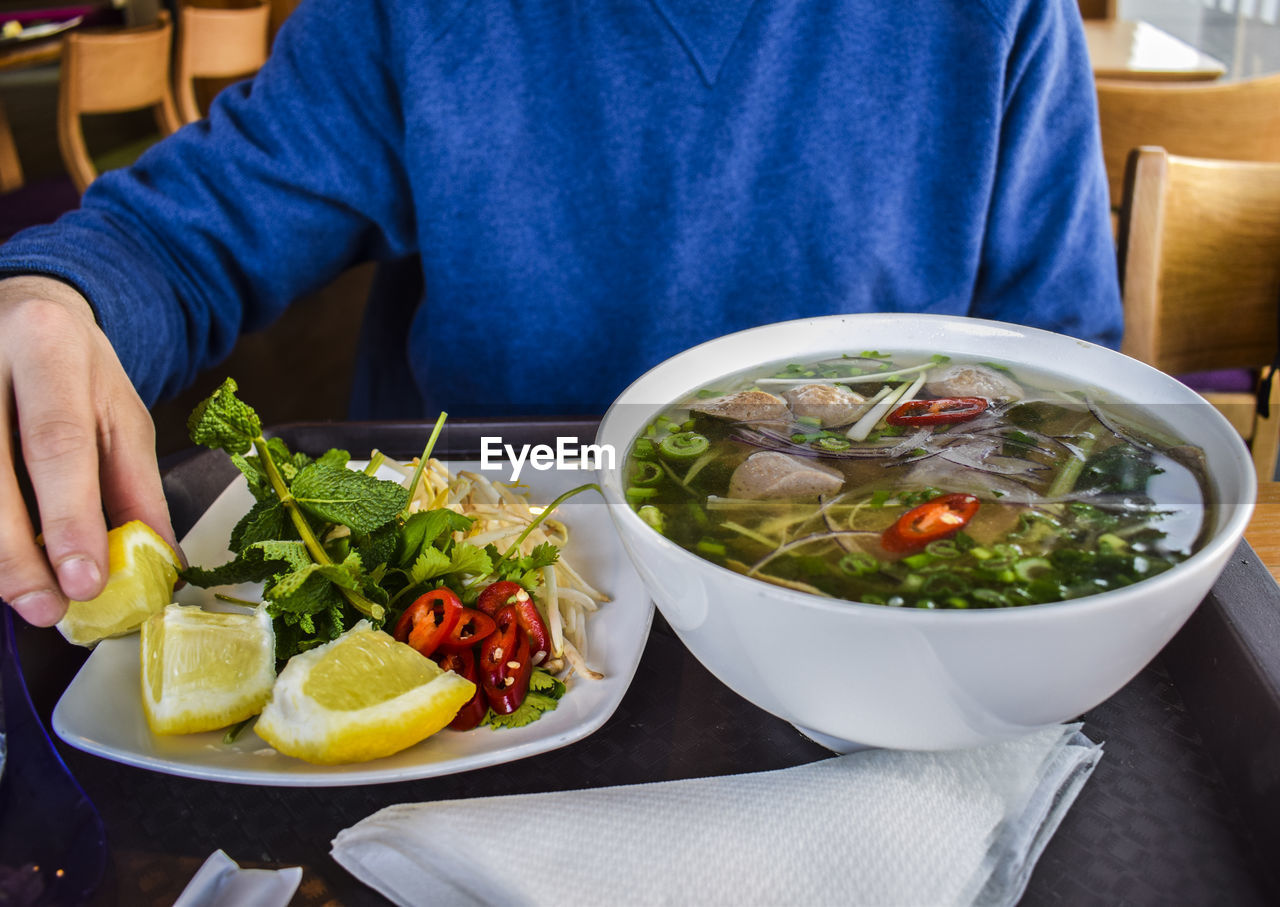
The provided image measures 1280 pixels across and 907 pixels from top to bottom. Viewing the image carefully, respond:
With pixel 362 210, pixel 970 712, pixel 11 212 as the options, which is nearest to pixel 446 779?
pixel 970 712

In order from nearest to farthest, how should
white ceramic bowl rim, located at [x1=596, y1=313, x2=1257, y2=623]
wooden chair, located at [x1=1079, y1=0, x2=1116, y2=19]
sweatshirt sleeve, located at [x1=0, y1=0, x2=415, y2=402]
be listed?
white ceramic bowl rim, located at [x1=596, y1=313, x2=1257, y2=623] < sweatshirt sleeve, located at [x1=0, y1=0, x2=415, y2=402] < wooden chair, located at [x1=1079, y1=0, x2=1116, y2=19]

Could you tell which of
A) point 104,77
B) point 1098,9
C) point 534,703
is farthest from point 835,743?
point 1098,9

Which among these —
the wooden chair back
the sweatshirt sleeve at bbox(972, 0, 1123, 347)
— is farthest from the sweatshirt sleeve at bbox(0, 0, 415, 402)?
the wooden chair back

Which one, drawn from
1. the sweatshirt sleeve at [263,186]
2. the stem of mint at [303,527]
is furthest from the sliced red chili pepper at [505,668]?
the sweatshirt sleeve at [263,186]

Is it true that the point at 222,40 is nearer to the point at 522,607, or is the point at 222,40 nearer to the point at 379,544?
the point at 379,544

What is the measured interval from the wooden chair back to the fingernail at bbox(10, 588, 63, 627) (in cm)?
272

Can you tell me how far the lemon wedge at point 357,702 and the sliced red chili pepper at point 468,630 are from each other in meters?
0.05

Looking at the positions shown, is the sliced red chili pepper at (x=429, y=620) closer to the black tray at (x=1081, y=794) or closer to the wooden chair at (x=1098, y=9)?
the black tray at (x=1081, y=794)

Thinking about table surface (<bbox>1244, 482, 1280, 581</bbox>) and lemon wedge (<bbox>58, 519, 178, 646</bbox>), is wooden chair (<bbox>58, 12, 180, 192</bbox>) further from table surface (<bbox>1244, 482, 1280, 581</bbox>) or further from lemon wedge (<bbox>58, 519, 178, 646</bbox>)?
table surface (<bbox>1244, 482, 1280, 581</bbox>)

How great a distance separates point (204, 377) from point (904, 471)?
1.78 meters

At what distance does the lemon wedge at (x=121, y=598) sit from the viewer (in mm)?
878

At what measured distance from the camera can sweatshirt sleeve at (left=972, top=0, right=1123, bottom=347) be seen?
1.50m

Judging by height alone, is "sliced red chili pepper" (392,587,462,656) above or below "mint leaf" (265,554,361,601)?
below

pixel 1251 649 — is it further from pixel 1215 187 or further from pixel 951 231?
pixel 1215 187
